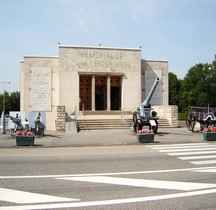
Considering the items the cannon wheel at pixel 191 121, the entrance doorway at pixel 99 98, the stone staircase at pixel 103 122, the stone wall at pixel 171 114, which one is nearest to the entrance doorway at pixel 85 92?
the entrance doorway at pixel 99 98

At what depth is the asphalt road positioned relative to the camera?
574cm

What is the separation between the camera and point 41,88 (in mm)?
38469

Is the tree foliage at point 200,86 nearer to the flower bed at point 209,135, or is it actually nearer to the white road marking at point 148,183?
the flower bed at point 209,135

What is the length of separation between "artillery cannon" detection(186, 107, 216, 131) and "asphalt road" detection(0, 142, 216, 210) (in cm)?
1179

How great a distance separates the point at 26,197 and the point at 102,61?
3388 centimetres

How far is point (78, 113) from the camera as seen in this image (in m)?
36.4

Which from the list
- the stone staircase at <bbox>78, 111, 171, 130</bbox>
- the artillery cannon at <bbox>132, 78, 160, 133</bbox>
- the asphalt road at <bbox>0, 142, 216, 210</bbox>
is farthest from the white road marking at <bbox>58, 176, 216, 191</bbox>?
the stone staircase at <bbox>78, 111, 171, 130</bbox>

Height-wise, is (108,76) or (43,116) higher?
(108,76)

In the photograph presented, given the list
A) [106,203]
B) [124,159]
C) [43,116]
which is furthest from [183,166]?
[43,116]

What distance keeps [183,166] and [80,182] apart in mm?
3769

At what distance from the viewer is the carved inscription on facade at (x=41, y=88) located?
126 feet

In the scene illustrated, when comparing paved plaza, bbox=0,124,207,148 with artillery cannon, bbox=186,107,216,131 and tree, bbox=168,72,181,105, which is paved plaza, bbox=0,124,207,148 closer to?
artillery cannon, bbox=186,107,216,131

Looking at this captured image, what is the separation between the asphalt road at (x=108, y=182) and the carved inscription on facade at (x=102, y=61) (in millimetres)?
27793

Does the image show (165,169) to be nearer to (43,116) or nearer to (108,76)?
(43,116)
